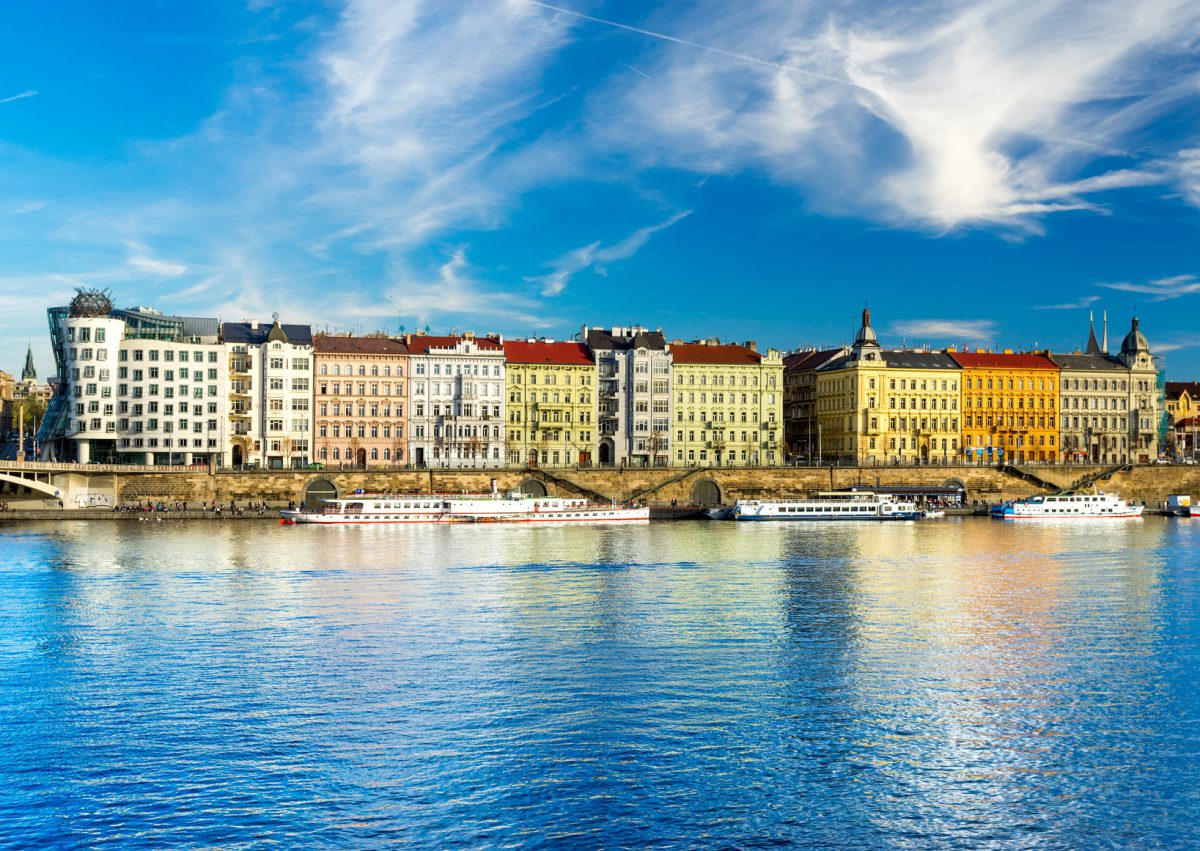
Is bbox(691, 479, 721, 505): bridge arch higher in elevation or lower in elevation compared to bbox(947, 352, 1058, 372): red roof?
lower

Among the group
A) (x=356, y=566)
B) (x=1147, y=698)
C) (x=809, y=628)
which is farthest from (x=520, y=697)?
(x=356, y=566)

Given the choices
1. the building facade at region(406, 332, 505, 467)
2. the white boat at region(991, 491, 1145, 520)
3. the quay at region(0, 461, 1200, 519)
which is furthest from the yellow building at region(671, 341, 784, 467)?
the white boat at region(991, 491, 1145, 520)

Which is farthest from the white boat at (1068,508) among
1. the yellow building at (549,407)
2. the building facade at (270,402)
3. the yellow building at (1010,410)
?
the building facade at (270,402)

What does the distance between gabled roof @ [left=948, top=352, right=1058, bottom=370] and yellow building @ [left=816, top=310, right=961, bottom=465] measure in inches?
92.9

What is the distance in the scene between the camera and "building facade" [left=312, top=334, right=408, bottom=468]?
10994 centimetres

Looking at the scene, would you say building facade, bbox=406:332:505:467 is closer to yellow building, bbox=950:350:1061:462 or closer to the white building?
the white building

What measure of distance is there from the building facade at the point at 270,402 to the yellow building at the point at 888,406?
5200 cm

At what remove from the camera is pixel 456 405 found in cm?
11312

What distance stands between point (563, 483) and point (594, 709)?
7635 cm

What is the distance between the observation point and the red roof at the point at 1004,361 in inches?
5162

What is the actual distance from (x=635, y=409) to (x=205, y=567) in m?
63.2

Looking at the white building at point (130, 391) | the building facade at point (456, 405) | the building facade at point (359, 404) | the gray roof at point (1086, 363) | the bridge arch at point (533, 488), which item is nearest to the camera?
the white building at point (130, 391)

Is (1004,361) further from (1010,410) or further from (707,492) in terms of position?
(707,492)

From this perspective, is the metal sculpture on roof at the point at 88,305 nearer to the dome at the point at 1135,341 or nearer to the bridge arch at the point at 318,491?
the bridge arch at the point at 318,491
